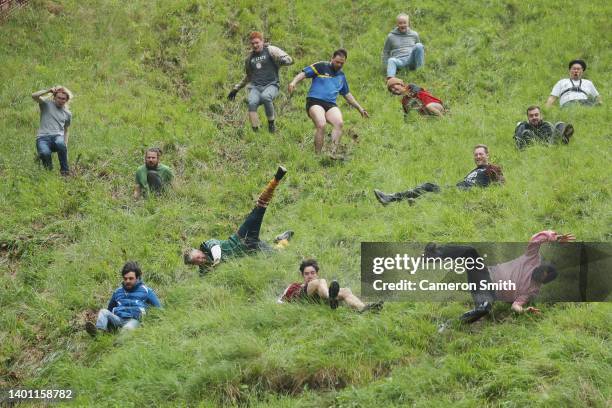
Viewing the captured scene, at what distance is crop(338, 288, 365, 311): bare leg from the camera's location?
830cm

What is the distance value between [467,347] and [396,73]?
383 inches

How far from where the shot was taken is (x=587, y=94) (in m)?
14.2

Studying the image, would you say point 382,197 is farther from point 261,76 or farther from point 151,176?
point 261,76

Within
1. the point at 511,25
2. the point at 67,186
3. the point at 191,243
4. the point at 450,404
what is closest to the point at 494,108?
the point at 511,25

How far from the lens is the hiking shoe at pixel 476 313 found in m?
7.72

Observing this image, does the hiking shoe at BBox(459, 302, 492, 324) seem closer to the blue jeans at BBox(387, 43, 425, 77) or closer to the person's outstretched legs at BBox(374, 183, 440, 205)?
the person's outstretched legs at BBox(374, 183, 440, 205)

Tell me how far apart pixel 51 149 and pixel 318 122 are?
4.46 m

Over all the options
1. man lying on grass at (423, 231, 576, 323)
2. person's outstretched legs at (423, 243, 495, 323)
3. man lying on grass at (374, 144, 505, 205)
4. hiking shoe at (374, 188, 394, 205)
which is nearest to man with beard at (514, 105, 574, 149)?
man lying on grass at (374, 144, 505, 205)

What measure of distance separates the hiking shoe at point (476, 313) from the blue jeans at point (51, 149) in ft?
24.8

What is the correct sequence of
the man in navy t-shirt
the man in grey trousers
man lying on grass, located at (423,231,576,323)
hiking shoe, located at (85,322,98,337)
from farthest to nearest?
the man in grey trousers < the man in navy t-shirt < hiking shoe, located at (85,322,98,337) < man lying on grass, located at (423,231,576,323)

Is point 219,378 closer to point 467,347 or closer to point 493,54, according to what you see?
point 467,347

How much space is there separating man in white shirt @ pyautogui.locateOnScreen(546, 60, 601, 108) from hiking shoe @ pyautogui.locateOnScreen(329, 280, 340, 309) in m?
7.67

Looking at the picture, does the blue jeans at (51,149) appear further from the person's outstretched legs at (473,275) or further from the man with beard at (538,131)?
the man with beard at (538,131)

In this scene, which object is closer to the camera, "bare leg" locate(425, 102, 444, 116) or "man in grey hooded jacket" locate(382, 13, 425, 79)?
"bare leg" locate(425, 102, 444, 116)
